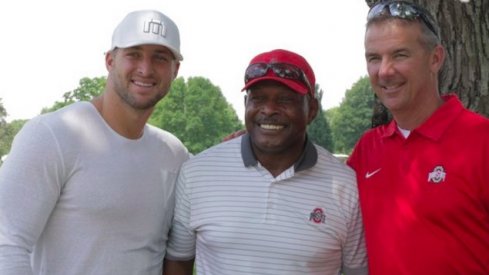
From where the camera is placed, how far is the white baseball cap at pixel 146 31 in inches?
149

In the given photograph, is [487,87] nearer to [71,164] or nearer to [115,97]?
[115,97]

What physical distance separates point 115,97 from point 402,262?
1.94 m

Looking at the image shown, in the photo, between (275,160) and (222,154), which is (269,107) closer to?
(275,160)

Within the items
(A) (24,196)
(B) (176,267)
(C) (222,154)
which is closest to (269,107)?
(C) (222,154)

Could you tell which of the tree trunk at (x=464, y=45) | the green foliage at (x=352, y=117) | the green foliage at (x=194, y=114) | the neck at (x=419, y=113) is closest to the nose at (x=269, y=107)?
the neck at (x=419, y=113)

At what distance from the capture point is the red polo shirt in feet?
10.7

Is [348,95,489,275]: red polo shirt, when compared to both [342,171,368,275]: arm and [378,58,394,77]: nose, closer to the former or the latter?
[342,171,368,275]: arm

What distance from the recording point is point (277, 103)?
3709 millimetres

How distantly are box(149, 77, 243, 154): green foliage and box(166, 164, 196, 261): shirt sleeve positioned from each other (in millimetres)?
70503

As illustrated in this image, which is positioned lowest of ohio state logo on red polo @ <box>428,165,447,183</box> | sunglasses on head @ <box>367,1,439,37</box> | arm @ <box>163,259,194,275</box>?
arm @ <box>163,259,194,275</box>

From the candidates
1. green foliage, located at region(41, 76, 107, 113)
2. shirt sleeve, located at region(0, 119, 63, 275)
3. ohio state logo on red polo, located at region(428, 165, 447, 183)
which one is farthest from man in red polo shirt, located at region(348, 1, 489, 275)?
green foliage, located at region(41, 76, 107, 113)

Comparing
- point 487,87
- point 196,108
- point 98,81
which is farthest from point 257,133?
point 196,108

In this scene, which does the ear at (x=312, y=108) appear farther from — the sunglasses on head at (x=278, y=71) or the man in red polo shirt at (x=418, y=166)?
the man in red polo shirt at (x=418, y=166)

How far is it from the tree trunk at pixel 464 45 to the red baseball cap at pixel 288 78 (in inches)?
57.4
